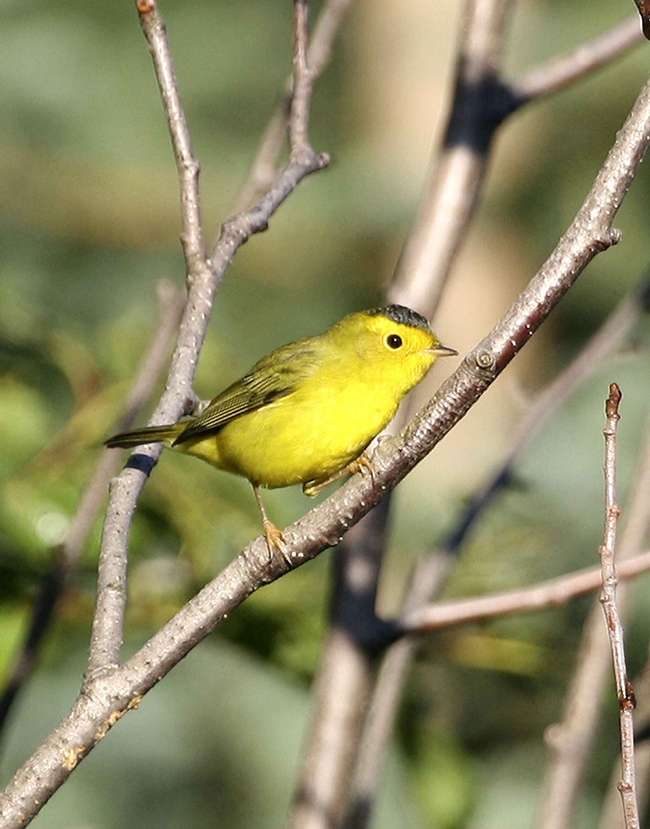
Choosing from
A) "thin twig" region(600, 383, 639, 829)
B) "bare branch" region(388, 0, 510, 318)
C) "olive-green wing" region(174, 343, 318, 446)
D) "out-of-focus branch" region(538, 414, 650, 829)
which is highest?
"bare branch" region(388, 0, 510, 318)

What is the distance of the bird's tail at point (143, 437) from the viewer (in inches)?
118

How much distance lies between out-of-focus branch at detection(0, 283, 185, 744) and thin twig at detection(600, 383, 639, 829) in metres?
1.55

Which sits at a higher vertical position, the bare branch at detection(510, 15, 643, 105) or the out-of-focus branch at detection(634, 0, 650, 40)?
the bare branch at detection(510, 15, 643, 105)

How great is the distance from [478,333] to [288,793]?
16.8 ft

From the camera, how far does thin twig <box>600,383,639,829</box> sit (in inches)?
74.7

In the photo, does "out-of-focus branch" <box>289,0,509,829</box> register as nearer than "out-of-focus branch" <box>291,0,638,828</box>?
Yes

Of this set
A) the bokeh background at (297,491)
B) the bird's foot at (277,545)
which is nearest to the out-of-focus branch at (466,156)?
the bokeh background at (297,491)

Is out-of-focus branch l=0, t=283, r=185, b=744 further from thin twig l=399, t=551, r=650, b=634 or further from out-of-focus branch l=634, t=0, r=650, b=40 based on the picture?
out-of-focus branch l=634, t=0, r=650, b=40

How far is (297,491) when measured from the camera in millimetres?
4508

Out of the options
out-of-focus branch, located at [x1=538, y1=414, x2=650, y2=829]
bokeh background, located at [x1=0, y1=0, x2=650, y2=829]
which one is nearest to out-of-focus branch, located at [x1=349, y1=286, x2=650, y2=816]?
out-of-focus branch, located at [x1=538, y1=414, x2=650, y2=829]

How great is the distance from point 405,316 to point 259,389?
550 millimetres

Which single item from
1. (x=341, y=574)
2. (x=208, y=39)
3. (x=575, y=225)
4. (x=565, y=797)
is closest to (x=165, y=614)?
(x=341, y=574)

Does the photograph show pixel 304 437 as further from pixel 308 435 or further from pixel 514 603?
pixel 514 603

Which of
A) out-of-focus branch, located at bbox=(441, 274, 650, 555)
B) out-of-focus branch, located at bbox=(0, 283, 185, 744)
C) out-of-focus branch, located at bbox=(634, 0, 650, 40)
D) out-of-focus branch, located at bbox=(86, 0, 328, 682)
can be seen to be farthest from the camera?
out-of-focus branch, located at bbox=(441, 274, 650, 555)
